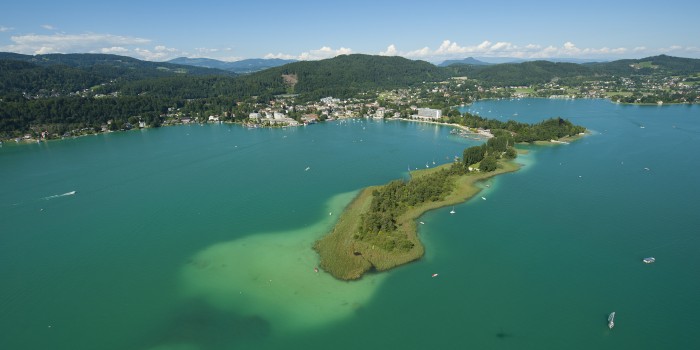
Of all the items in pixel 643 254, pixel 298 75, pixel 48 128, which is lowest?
pixel 643 254

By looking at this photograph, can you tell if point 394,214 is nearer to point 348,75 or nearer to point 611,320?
point 611,320

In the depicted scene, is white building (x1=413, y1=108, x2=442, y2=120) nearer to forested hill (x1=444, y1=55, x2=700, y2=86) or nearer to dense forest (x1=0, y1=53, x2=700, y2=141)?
dense forest (x1=0, y1=53, x2=700, y2=141)

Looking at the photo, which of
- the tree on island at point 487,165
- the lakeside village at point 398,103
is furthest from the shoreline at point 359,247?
the lakeside village at point 398,103

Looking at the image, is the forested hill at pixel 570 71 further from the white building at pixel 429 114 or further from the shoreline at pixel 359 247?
the shoreline at pixel 359 247

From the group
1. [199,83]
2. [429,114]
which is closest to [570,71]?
[429,114]

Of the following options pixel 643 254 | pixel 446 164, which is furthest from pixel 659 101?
pixel 643 254

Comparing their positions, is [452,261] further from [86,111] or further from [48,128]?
[86,111]

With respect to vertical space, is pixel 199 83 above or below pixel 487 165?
above
